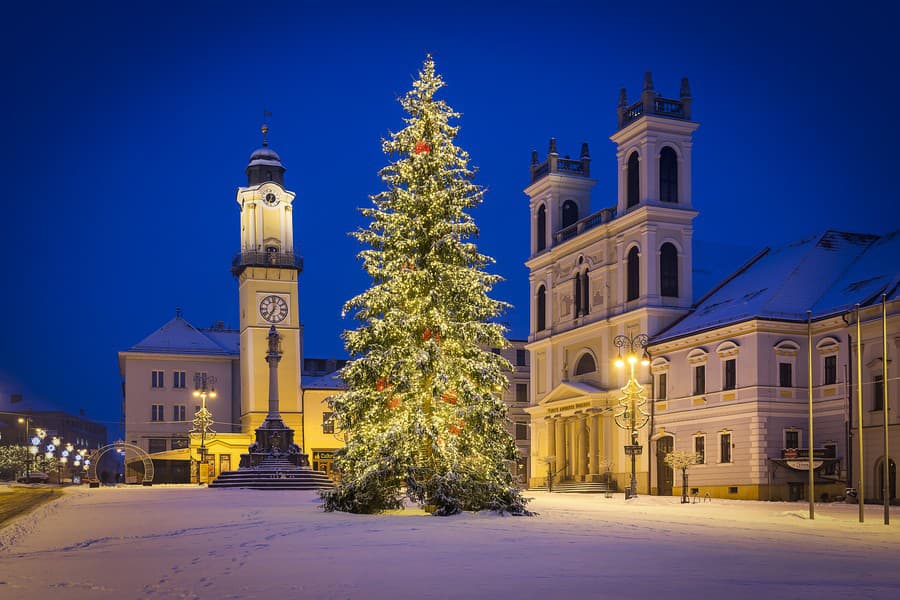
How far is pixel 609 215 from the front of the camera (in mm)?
63406

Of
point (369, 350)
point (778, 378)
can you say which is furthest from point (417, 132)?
point (778, 378)

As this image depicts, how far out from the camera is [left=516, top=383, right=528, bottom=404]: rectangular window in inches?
→ 3649

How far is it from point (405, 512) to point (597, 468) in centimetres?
3612

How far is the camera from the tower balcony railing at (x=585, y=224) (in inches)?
2496

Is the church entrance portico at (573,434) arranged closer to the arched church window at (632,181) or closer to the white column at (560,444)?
the white column at (560,444)

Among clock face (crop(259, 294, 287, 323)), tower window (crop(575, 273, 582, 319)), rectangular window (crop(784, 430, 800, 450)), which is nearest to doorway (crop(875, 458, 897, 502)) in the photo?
rectangular window (crop(784, 430, 800, 450))

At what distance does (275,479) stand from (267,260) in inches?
1510

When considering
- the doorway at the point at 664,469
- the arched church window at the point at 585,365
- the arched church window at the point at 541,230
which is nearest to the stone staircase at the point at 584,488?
the doorway at the point at 664,469

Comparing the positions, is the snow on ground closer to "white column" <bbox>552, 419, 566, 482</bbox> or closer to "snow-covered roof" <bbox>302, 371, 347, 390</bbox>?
"white column" <bbox>552, 419, 566, 482</bbox>

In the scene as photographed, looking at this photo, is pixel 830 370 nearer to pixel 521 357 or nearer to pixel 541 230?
pixel 541 230

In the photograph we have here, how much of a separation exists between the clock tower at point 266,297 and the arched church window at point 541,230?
25.7 metres

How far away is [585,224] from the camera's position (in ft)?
219

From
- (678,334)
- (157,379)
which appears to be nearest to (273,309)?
(157,379)

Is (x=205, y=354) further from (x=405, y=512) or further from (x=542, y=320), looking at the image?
(x=405, y=512)
